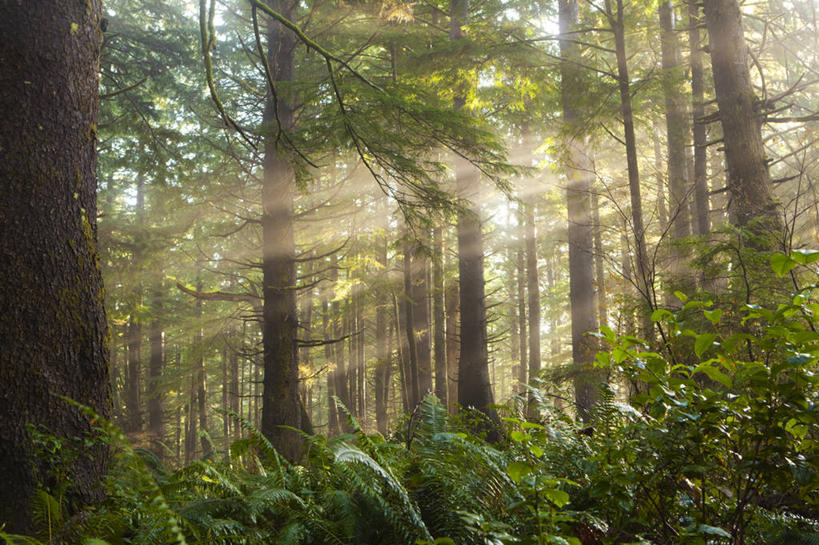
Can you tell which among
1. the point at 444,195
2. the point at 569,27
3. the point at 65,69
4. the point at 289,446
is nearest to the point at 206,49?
the point at 65,69

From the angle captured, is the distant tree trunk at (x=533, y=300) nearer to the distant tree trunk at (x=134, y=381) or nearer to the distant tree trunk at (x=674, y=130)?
the distant tree trunk at (x=674, y=130)

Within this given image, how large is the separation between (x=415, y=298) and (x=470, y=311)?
16.5 feet

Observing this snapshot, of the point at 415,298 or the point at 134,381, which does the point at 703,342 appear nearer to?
the point at 415,298

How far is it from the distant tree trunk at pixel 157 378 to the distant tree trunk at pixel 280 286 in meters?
10.7

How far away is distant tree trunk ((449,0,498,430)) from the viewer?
1048cm

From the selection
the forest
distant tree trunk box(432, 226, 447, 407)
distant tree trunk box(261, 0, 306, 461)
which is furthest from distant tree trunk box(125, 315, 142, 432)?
distant tree trunk box(261, 0, 306, 461)

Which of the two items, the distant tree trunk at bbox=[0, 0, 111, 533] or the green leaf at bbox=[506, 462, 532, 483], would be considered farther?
the distant tree trunk at bbox=[0, 0, 111, 533]

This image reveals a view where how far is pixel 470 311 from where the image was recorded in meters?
10.9

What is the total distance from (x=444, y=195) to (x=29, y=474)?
17.1 ft

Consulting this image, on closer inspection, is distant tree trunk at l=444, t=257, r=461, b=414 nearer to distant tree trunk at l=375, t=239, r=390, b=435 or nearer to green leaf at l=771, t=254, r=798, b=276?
distant tree trunk at l=375, t=239, r=390, b=435

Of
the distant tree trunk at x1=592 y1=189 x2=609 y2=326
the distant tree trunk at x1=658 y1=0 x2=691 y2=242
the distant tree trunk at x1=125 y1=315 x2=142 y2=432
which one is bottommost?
the distant tree trunk at x1=125 y1=315 x2=142 y2=432

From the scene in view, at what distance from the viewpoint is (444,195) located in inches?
258

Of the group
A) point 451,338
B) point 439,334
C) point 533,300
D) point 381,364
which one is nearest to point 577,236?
point 451,338

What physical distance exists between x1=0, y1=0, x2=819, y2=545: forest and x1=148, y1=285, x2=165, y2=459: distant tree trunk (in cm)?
67
